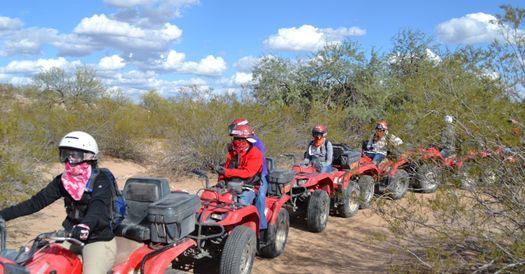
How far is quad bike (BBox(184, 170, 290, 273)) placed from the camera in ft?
16.4

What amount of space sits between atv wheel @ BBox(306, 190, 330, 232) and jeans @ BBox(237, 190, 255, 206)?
6.48 ft

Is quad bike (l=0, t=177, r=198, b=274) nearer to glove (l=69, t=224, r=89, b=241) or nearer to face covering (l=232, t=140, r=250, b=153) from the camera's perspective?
glove (l=69, t=224, r=89, b=241)

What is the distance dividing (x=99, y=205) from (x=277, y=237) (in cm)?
338

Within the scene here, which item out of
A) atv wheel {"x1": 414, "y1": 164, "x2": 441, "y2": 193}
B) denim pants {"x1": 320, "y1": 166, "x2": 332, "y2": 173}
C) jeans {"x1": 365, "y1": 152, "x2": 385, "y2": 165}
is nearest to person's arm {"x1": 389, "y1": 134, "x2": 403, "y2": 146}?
atv wheel {"x1": 414, "y1": 164, "x2": 441, "y2": 193}

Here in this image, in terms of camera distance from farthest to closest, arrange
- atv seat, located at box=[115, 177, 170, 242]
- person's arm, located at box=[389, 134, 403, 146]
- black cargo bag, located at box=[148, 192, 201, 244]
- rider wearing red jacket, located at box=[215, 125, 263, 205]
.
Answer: rider wearing red jacket, located at box=[215, 125, 263, 205]
person's arm, located at box=[389, 134, 403, 146]
atv seat, located at box=[115, 177, 170, 242]
black cargo bag, located at box=[148, 192, 201, 244]

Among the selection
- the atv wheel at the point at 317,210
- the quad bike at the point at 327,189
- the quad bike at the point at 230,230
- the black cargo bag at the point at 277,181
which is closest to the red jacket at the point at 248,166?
the quad bike at the point at 230,230

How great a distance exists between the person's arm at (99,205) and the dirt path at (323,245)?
118 inches

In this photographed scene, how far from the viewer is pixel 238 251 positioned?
498cm

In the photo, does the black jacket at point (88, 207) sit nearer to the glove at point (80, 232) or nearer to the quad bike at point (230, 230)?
the glove at point (80, 232)

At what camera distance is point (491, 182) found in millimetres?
4480

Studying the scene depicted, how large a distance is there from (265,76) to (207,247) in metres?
14.1

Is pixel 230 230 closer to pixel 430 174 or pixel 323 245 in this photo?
pixel 430 174

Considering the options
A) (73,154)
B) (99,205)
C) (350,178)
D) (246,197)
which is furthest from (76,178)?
(350,178)

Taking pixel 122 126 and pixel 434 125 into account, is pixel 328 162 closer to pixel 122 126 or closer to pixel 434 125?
pixel 434 125
